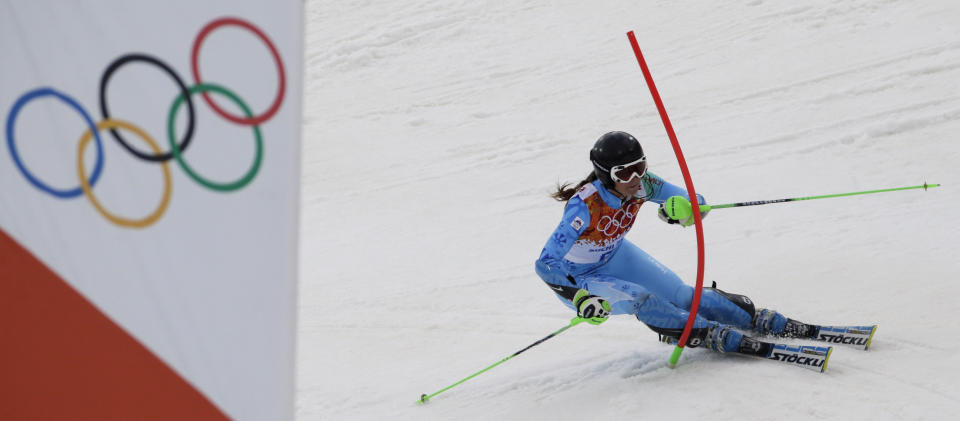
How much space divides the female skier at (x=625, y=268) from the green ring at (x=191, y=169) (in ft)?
7.90

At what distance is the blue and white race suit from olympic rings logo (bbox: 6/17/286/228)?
2.48m

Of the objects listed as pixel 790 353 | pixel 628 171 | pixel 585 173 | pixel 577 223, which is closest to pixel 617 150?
pixel 628 171

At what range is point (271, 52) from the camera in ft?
4.54

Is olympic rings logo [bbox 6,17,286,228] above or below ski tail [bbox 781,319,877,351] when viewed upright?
above

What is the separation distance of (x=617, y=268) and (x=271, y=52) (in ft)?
9.68

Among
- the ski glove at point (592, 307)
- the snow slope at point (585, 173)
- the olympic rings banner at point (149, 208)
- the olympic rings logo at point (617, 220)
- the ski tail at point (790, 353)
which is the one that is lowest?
the snow slope at point (585, 173)

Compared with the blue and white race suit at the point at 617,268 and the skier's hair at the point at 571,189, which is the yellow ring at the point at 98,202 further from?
the skier's hair at the point at 571,189

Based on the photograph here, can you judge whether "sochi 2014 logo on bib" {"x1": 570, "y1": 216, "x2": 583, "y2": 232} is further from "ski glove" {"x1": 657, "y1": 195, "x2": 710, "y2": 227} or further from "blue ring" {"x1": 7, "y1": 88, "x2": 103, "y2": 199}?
"blue ring" {"x1": 7, "y1": 88, "x2": 103, "y2": 199}

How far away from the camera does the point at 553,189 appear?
7523 millimetres

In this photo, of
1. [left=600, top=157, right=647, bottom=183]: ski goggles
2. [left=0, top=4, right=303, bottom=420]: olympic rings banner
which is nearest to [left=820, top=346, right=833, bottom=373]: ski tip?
[left=600, top=157, right=647, bottom=183]: ski goggles

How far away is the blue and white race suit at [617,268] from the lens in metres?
3.81

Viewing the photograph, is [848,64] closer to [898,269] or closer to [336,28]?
[898,269]

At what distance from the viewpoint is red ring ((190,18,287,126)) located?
137 cm

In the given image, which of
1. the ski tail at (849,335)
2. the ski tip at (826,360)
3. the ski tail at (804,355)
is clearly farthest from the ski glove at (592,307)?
the ski tail at (849,335)
